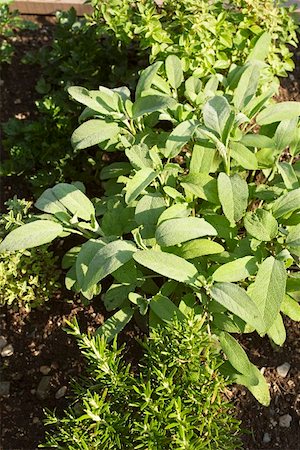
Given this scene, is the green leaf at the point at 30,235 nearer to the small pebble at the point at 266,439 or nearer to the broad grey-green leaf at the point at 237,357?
the broad grey-green leaf at the point at 237,357

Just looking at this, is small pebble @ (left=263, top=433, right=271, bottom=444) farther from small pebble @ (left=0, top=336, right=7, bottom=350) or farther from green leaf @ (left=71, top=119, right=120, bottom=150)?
green leaf @ (left=71, top=119, right=120, bottom=150)

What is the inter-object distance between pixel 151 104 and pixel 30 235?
25.6 inches

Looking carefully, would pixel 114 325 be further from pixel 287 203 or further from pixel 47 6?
pixel 47 6

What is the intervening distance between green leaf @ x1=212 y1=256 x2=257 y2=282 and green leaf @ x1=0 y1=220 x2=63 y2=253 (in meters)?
0.57

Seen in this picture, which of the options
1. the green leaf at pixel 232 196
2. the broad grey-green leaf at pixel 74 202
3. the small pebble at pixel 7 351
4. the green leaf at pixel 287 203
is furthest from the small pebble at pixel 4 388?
the green leaf at pixel 287 203

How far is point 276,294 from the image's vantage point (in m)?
1.74

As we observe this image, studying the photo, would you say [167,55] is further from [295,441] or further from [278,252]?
[295,441]

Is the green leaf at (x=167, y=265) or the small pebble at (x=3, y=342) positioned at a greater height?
the green leaf at (x=167, y=265)

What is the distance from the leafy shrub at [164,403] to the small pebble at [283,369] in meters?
0.66

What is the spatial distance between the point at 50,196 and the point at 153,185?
1.25 ft

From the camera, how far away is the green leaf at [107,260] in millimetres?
1740

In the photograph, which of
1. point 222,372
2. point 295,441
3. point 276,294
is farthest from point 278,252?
point 295,441

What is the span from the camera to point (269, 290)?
5.76ft

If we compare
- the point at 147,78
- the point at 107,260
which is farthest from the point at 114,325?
the point at 147,78
